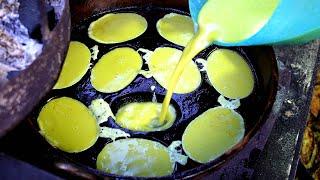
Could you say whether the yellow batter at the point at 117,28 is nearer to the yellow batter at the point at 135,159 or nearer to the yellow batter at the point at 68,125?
the yellow batter at the point at 68,125

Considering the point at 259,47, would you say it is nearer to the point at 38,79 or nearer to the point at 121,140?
the point at 121,140

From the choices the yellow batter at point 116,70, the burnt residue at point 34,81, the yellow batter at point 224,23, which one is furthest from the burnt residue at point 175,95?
the burnt residue at point 34,81

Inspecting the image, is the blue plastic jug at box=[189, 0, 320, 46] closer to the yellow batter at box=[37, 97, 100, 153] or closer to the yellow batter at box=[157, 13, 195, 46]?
the yellow batter at box=[157, 13, 195, 46]

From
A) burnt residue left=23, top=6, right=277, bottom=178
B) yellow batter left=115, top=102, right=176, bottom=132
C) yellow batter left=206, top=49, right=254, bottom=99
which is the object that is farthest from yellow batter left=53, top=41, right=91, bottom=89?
yellow batter left=206, top=49, right=254, bottom=99

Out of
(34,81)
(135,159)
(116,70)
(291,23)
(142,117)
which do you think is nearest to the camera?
(34,81)

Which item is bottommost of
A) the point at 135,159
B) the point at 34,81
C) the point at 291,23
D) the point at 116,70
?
the point at 135,159

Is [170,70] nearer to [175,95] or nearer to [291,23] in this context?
[175,95]

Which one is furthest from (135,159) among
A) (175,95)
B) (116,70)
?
(116,70)
